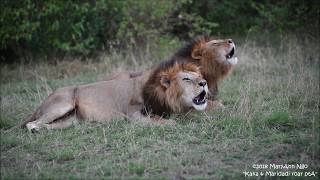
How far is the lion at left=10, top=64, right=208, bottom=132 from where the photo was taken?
782cm

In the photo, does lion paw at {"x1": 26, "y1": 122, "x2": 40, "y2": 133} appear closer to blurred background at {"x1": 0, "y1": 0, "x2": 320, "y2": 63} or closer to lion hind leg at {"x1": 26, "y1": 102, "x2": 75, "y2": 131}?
lion hind leg at {"x1": 26, "y1": 102, "x2": 75, "y2": 131}

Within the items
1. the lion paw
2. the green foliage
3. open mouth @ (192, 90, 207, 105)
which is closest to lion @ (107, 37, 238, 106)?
open mouth @ (192, 90, 207, 105)

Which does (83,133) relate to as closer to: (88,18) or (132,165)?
(132,165)

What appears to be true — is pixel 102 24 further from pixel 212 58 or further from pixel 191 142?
pixel 191 142

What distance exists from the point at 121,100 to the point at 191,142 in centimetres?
175

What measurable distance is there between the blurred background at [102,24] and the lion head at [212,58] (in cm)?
531

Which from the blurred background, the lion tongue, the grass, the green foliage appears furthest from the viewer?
the blurred background

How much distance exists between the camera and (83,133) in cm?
763

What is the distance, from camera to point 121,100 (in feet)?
27.2

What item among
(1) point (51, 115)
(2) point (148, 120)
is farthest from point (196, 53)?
(1) point (51, 115)

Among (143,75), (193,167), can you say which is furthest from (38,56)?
(193,167)

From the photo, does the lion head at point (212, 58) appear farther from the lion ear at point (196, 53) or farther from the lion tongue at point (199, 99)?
the lion tongue at point (199, 99)

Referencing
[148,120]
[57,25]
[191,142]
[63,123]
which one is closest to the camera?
[191,142]

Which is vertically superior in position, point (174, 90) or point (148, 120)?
point (174, 90)
